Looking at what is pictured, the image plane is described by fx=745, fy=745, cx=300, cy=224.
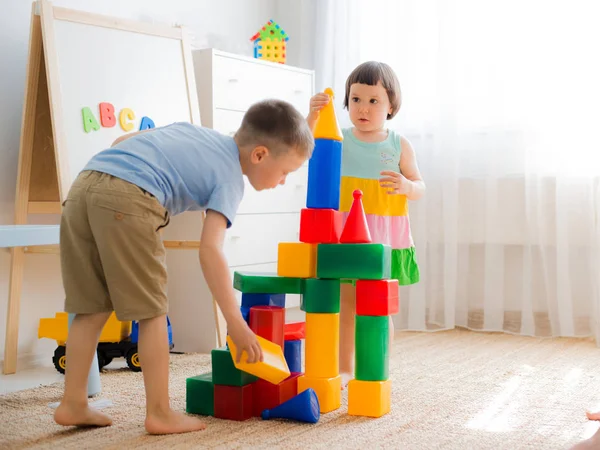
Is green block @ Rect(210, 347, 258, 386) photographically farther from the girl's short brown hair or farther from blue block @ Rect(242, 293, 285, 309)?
the girl's short brown hair

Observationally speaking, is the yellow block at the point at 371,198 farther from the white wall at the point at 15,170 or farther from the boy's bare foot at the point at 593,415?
the white wall at the point at 15,170

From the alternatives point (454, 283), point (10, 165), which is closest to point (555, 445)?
point (454, 283)

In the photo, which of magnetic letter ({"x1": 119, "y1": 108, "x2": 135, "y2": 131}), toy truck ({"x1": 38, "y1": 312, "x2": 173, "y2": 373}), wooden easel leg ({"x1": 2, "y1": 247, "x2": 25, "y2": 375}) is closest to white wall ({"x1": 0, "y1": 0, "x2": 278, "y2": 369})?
wooden easel leg ({"x1": 2, "y1": 247, "x2": 25, "y2": 375})

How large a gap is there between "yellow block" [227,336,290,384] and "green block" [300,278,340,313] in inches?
5.6

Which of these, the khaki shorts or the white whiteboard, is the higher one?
the white whiteboard

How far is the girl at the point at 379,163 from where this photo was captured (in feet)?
6.50

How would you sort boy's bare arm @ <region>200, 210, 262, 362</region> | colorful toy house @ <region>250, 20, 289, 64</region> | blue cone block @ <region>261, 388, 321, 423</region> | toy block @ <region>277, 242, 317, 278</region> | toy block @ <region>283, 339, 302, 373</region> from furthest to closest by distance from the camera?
colorful toy house @ <region>250, 20, 289, 64</region> < toy block @ <region>283, 339, 302, 373</region> < toy block @ <region>277, 242, 317, 278</region> < blue cone block @ <region>261, 388, 321, 423</region> < boy's bare arm @ <region>200, 210, 262, 362</region>

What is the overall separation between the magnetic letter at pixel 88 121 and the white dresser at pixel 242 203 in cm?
45

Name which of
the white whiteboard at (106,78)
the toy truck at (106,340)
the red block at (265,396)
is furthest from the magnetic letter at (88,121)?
the red block at (265,396)

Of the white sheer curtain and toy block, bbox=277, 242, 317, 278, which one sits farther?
the white sheer curtain

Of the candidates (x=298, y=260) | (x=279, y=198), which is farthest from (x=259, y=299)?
(x=279, y=198)

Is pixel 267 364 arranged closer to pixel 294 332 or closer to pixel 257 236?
pixel 294 332

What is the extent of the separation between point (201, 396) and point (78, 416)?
26 cm

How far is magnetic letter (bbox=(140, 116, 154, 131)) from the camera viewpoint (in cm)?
225
